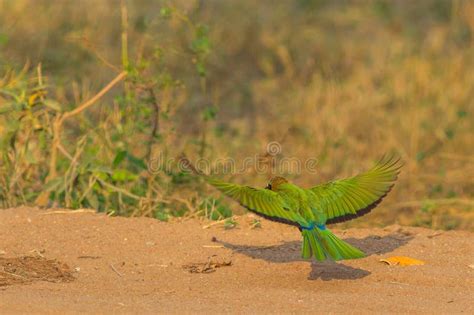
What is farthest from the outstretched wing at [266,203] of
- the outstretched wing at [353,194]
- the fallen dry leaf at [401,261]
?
the fallen dry leaf at [401,261]

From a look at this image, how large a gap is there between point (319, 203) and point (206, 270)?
647mm

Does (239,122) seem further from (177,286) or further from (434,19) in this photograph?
(177,286)

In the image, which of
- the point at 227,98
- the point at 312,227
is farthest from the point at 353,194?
the point at 227,98

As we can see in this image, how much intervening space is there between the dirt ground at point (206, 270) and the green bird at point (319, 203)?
0.72 feet

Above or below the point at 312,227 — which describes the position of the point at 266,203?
above

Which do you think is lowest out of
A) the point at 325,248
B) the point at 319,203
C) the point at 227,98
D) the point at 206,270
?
the point at 206,270

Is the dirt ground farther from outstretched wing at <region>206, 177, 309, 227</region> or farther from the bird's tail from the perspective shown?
outstretched wing at <region>206, 177, 309, 227</region>

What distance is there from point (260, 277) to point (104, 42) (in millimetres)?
6311

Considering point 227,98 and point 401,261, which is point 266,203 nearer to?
point 401,261

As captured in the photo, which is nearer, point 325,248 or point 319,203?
point 325,248

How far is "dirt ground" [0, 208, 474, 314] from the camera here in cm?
460

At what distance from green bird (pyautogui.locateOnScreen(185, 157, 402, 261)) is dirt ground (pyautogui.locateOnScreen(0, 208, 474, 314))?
0.72ft

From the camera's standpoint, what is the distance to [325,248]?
476 centimetres

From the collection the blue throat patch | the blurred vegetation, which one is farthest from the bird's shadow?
the blurred vegetation
